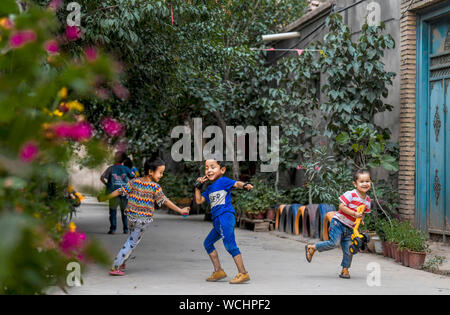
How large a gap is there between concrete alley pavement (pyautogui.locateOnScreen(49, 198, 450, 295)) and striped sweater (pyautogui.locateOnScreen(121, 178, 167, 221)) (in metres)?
0.77

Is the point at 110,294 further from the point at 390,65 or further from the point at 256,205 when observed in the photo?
the point at 256,205

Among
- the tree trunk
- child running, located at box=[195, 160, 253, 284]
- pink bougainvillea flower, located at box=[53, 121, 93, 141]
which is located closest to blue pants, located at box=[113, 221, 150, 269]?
child running, located at box=[195, 160, 253, 284]

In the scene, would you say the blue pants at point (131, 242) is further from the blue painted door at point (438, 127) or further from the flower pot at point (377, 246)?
the blue painted door at point (438, 127)

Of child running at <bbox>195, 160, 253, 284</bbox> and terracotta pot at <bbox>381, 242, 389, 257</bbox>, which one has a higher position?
child running at <bbox>195, 160, 253, 284</bbox>

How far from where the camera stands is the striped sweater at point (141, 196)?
26.0 ft

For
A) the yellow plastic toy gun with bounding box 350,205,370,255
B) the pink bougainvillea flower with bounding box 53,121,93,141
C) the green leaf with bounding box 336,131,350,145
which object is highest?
the green leaf with bounding box 336,131,350,145

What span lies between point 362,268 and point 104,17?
195 inches

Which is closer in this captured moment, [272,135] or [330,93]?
[330,93]

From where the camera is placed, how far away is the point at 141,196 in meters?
7.92

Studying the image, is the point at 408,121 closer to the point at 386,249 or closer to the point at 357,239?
the point at 386,249

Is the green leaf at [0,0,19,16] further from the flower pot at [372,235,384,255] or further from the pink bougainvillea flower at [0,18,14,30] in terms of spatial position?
the flower pot at [372,235,384,255]

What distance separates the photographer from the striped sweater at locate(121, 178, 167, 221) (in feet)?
26.0

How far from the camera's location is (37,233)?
1.90 meters
